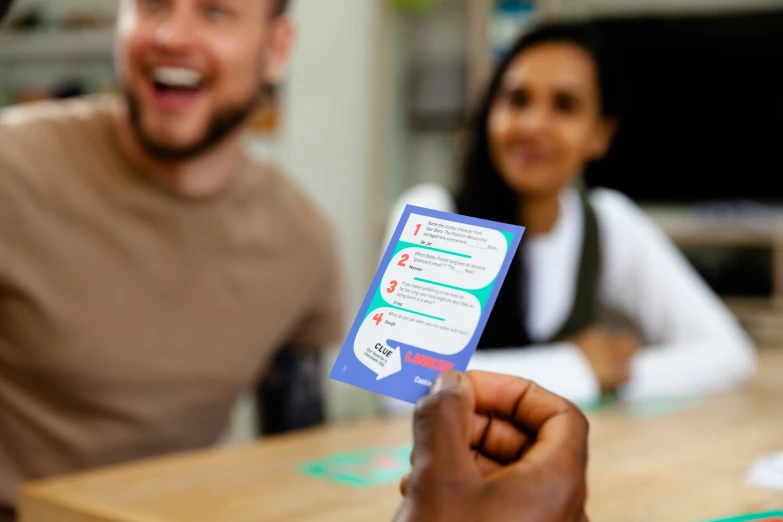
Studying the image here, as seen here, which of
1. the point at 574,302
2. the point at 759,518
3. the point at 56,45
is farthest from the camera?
the point at 56,45

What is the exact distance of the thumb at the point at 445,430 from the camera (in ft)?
1.70

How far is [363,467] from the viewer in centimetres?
104

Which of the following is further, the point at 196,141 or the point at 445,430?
the point at 196,141

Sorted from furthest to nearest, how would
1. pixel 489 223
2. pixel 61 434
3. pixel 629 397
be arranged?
pixel 629 397, pixel 61 434, pixel 489 223

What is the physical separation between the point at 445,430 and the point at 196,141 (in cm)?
103

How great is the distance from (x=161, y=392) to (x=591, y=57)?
3.48 feet

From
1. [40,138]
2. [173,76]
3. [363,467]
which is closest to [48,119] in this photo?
[40,138]

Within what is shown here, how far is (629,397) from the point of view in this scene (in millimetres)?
1513

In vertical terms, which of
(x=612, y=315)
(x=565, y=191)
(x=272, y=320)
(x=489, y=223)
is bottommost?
(x=612, y=315)

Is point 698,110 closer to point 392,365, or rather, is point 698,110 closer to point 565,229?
point 565,229

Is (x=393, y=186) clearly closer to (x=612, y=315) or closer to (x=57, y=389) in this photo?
(x=612, y=315)

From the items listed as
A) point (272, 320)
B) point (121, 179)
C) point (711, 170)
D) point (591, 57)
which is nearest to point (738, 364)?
point (591, 57)

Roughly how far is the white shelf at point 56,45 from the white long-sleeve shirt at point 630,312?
5.08 ft

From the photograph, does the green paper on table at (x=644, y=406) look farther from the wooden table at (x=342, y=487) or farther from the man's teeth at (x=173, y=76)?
the man's teeth at (x=173, y=76)
